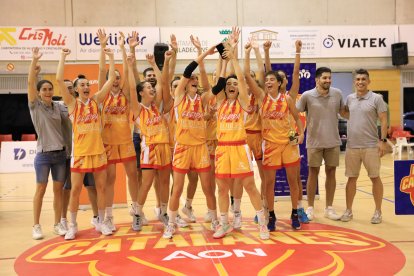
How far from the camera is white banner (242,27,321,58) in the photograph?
1481cm

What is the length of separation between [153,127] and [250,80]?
1.29 m

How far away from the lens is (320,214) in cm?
632

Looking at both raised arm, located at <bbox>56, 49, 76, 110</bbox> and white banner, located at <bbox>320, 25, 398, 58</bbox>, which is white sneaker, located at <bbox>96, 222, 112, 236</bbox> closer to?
raised arm, located at <bbox>56, 49, 76, 110</bbox>

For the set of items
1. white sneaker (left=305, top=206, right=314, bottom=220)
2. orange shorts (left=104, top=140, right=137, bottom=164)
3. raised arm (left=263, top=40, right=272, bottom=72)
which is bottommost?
white sneaker (left=305, top=206, right=314, bottom=220)

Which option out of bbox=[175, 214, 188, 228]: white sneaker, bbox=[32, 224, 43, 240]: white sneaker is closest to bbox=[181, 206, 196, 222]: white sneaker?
bbox=[175, 214, 188, 228]: white sneaker

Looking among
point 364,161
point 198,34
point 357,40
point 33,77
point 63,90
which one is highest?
point 198,34

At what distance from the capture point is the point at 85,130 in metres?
5.00

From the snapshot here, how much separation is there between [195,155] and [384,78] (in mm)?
13465

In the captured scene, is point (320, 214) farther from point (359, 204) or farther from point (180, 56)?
point (180, 56)

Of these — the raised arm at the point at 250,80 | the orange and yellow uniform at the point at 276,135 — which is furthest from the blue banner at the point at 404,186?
the raised arm at the point at 250,80

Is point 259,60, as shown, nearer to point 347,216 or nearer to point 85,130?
point 85,130

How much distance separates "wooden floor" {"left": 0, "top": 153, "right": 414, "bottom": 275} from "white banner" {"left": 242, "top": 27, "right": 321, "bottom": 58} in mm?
6426

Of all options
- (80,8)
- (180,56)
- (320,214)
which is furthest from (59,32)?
(320,214)

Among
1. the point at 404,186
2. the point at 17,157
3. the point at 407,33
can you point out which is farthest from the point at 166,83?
the point at 407,33
